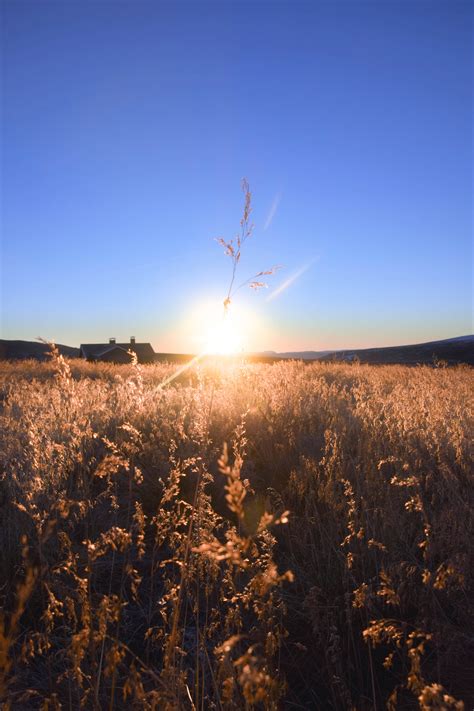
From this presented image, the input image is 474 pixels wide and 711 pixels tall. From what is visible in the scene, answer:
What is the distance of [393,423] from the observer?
4.21 m

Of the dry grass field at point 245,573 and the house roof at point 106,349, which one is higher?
the house roof at point 106,349

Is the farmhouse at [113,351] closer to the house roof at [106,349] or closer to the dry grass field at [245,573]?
the house roof at [106,349]

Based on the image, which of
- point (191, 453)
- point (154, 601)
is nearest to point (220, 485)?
point (191, 453)

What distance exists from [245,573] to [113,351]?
43.5 m

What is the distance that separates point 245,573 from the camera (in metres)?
2.58

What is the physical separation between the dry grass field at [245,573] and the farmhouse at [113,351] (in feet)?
129

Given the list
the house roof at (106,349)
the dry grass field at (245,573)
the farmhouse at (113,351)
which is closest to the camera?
the dry grass field at (245,573)

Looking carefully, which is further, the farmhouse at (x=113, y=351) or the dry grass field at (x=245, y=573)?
the farmhouse at (x=113, y=351)

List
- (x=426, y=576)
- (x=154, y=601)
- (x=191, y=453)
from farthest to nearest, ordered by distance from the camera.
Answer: (x=191, y=453)
(x=154, y=601)
(x=426, y=576)

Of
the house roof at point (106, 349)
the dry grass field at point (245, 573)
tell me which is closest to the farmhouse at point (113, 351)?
the house roof at point (106, 349)

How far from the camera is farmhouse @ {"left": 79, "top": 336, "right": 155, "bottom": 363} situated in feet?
143

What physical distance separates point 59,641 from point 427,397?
16.6ft

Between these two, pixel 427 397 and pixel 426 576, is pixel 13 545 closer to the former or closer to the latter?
Answer: pixel 426 576

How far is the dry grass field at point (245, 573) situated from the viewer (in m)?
1.50
